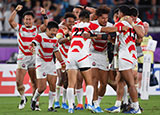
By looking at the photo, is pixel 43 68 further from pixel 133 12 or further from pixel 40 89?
pixel 133 12

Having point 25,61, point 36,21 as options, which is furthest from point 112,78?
point 36,21

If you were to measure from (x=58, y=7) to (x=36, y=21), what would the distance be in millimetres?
1663

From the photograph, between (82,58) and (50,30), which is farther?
(50,30)

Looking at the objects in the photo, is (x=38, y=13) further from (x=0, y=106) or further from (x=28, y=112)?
(x=28, y=112)

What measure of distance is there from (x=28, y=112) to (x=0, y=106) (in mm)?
1851

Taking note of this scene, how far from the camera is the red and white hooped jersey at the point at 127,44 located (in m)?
9.27

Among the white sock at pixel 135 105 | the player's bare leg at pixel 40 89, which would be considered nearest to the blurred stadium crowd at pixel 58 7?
the player's bare leg at pixel 40 89

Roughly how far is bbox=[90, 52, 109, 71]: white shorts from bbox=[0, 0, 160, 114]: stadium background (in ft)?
12.6

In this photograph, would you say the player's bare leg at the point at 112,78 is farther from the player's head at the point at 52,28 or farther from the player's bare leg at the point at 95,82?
the player's head at the point at 52,28

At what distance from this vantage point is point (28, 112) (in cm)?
982

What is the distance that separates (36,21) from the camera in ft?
61.4

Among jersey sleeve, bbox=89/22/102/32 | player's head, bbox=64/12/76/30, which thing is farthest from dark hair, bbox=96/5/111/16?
player's head, bbox=64/12/76/30

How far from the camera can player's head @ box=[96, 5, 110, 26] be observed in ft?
31.1

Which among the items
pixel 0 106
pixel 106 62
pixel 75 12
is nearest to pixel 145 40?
pixel 75 12
